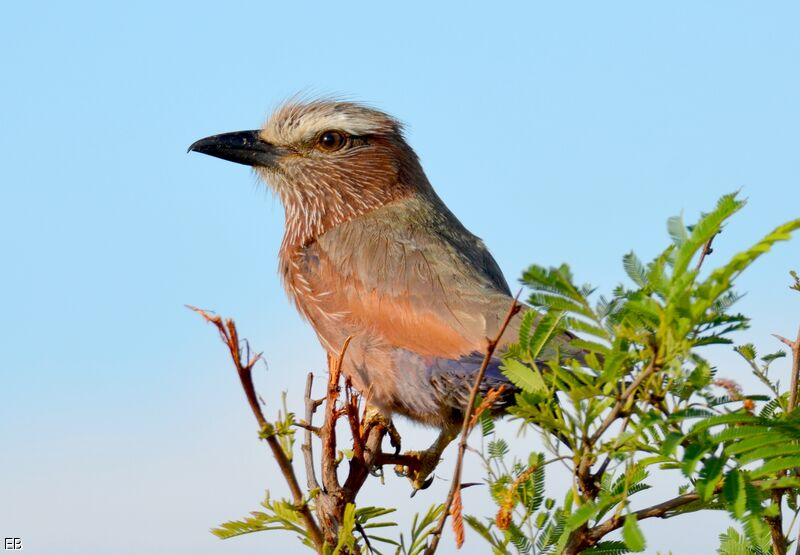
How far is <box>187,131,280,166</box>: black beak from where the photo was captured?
22.2 ft

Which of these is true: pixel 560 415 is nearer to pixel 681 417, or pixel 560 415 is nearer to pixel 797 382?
pixel 681 417

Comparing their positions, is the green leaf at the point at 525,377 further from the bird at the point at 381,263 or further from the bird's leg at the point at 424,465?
the bird's leg at the point at 424,465

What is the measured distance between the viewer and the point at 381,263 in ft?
17.6

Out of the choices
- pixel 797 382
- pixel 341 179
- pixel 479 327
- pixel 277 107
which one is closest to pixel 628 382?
pixel 797 382

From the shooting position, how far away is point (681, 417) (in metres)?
2.84

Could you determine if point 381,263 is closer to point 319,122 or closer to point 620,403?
point 319,122

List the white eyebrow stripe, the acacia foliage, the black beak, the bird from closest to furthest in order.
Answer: the acacia foliage, the bird, the white eyebrow stripe, the black beak

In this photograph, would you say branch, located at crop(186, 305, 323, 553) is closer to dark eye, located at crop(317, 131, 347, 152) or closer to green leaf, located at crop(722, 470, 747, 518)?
A: green leaf, located at crop(722, 470, 747, 518)

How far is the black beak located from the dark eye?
1.02ft

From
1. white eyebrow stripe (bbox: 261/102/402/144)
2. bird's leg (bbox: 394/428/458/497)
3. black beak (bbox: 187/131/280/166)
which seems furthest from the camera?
black beak (bbox: 187/131/280/166)

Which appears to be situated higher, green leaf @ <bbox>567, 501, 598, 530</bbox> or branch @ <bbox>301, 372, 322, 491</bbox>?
branch @ <bbox>301, 372, 322, 491</bbox>

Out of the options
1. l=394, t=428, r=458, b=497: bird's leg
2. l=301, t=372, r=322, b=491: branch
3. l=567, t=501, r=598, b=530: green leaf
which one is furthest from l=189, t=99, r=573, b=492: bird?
l=567, t=501, r=598, b=530: green leaf

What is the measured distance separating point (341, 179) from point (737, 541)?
348cm

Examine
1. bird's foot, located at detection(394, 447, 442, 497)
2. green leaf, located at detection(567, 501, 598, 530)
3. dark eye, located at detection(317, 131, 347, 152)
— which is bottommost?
green leaf, located at detection(567, 501, 598, 530)
